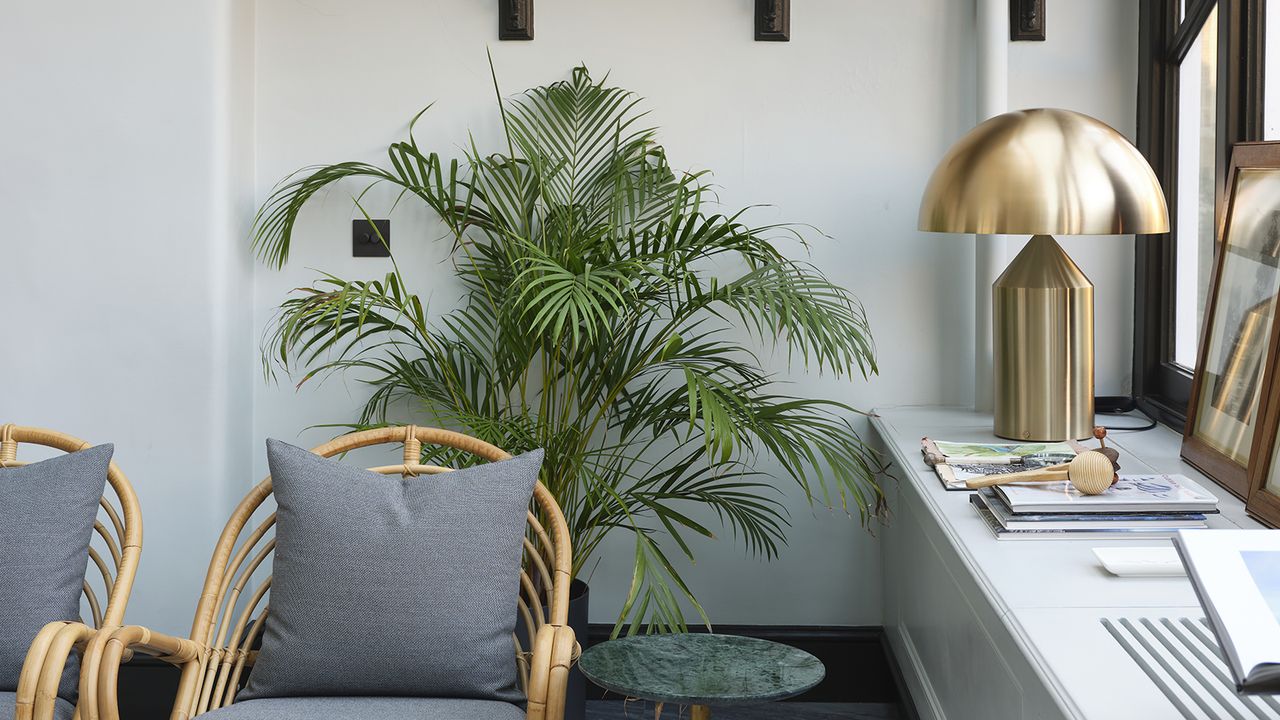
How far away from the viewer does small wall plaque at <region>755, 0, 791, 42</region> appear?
112 inches

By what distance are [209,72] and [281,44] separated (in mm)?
294

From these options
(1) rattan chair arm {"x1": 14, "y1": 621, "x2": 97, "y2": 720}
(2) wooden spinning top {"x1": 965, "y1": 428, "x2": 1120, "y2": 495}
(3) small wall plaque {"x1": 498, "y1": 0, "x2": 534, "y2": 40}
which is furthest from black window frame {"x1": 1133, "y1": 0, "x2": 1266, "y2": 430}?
(1) rattan chair arm {"x1": 14, "y1": 621, "x2": 97, "y2": 720}

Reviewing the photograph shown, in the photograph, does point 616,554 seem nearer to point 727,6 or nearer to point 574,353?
point 574,353

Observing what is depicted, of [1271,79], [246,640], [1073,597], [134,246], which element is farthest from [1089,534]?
[134,246]

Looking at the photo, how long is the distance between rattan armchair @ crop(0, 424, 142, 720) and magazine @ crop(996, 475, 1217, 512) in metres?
1.51

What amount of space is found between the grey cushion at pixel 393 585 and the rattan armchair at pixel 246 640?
0.32ft

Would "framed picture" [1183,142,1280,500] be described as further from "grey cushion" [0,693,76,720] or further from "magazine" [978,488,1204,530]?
"grey cushion" [0,693,76,720]

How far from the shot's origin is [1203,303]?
8.39 ft

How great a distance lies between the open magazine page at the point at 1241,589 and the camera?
1.00 metres

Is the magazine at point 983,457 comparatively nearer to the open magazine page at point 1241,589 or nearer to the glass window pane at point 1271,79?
the glass window pane at point 1271,79

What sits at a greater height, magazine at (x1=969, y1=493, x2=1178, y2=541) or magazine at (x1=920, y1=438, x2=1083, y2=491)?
magazine at (x1=920, y1=438, x2=1083, y2=491)

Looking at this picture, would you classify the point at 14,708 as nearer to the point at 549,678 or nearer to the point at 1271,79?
the point at 549,678

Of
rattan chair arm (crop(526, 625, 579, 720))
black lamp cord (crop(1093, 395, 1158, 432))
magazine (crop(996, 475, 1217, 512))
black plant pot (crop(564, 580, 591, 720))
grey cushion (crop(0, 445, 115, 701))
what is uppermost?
black lamp cord (crop(1093, 395, 1158, 432))

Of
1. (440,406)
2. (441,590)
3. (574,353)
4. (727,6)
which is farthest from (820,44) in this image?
(441,590)
